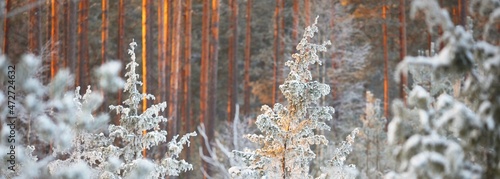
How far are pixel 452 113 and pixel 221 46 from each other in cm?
3038

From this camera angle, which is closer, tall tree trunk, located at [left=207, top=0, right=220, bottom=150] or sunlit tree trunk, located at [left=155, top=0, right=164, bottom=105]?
sunlit tree trunk, located at [left=155, top=0, right=164, bottom=105]

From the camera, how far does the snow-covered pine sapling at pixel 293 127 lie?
9.18 m

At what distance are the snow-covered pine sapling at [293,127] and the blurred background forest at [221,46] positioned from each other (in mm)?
7916

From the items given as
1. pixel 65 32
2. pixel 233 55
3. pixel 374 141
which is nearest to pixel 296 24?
pixel 233 55

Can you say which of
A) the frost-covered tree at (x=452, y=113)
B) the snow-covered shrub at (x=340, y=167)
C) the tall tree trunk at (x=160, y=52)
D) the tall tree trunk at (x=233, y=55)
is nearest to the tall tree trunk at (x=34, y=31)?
the tall tree trunk at (x=160, y=52)

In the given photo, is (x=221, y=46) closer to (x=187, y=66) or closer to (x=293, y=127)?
(x=187, y=66)

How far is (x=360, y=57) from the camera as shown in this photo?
24938 millimetres

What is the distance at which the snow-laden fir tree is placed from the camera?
30.1ft

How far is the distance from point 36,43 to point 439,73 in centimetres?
1416

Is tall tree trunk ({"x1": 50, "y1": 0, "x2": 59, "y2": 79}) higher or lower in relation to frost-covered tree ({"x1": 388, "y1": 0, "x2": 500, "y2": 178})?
higher

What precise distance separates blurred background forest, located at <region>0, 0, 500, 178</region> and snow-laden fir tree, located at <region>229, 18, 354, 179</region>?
7919mm

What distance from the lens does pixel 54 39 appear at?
22297 mm

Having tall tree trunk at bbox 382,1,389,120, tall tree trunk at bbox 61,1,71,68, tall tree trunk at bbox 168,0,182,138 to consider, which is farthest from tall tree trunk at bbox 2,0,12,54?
tall tree trunk at bbox 382,1,389,120

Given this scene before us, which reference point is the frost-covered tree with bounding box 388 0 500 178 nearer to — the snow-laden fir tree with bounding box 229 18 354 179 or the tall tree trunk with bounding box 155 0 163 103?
the snow-laden fir tree with bounding box 229 18 354 179
